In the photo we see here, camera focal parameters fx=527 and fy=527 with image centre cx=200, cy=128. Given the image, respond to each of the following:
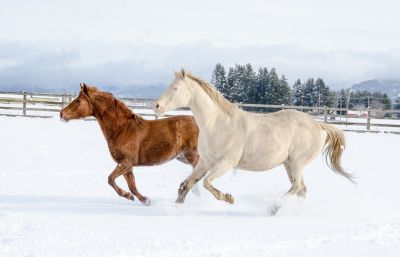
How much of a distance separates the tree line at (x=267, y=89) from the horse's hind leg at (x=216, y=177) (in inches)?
1829

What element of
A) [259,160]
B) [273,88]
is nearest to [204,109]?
[259,160]

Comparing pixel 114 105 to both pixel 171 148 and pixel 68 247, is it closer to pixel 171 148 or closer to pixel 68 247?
pixel 171 148

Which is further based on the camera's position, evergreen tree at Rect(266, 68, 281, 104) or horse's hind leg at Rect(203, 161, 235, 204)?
evergreen tree at Rect(266, 68, 281, 104)

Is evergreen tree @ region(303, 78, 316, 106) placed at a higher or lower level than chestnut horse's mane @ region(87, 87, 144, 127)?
lower

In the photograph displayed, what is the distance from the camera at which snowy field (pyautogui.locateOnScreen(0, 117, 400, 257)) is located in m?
4.18

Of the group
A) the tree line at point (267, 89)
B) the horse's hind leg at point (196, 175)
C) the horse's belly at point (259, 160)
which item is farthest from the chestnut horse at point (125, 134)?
the tree line at point (267, 89)

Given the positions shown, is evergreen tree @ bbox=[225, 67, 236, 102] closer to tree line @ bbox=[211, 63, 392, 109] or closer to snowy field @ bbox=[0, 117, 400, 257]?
tree line @ bbox=[211, 63, 392, 109]

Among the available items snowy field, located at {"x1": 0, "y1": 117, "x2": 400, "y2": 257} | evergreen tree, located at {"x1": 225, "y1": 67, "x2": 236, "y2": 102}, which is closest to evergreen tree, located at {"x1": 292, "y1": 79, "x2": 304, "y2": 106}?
evergreen tree, located at {"x1": 225, "y1": 67, "x2": 236, "y2": 102}

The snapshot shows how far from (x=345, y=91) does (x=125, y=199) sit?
58354 millimetres

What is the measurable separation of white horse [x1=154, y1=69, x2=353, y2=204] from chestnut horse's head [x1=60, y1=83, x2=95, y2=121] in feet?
4.59

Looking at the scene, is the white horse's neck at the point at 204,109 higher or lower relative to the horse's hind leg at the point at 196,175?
higher

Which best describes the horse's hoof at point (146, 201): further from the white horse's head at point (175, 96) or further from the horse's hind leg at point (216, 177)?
the white horse's head at point (175, 96)

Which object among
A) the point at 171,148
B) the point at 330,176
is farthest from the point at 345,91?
the point at 171,148

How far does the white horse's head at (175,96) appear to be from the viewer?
5820 millimetres
